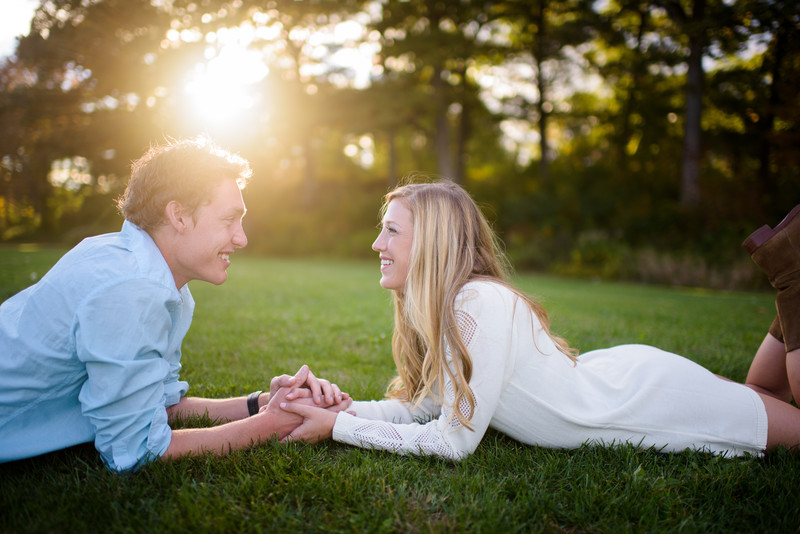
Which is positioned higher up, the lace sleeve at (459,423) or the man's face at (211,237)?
the man's face at (211,237)

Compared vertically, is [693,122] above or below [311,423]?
above

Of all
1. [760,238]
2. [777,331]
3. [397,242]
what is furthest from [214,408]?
[777,331]

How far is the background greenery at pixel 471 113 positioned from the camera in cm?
1070

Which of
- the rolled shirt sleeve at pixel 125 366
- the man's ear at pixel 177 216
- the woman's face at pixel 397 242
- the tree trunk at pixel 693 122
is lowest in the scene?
the rolled shirt sleeve at pixel 125 366

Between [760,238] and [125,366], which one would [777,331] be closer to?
[760,238]

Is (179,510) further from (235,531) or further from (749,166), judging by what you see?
(749,166)

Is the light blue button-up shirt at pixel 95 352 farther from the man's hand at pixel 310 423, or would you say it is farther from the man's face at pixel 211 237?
the man's hand at pixel 310 423

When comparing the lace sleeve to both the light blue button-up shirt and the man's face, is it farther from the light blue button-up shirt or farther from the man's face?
the man's face

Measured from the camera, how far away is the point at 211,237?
2.47 meters

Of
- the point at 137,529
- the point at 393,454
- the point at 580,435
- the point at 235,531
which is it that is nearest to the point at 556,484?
the point at 580,435

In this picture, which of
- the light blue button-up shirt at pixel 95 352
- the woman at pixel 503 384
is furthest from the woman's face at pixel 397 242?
the light blue button-up shirt at pixel 95 352

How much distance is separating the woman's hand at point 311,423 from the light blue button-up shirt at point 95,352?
641 mm

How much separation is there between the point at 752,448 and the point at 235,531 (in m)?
2.62

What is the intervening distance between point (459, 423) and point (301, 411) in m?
0.88
